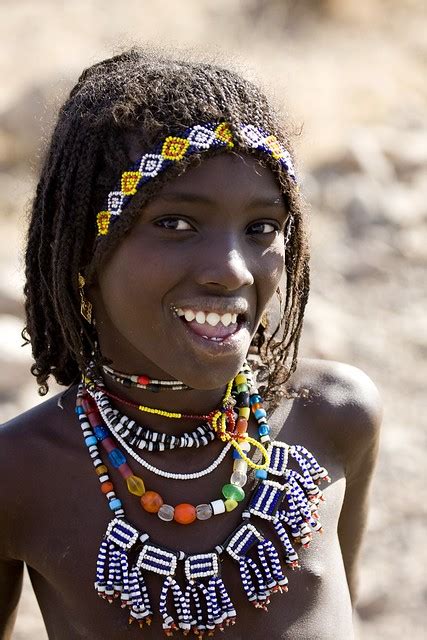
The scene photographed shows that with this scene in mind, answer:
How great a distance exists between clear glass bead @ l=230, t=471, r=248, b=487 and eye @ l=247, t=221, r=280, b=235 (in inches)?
20.8

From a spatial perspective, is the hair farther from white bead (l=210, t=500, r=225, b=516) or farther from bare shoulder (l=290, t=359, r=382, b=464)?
white bead (l=210, t=500, r=225, b=516)

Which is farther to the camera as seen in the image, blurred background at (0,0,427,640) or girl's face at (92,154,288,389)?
blurred background at (0,0,427,640)

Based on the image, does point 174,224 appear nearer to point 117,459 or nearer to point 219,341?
point 219,341

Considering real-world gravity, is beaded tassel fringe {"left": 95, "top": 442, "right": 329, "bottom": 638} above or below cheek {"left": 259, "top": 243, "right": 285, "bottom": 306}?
below

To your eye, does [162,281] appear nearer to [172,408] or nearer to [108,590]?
[172,408]

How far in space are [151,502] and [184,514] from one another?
0.07m

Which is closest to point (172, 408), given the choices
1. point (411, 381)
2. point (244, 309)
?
point (244, 309)

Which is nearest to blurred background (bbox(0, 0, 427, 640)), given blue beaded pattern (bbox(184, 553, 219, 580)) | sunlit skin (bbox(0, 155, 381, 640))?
sunlit skin (bbox(0, 155, 381, 640))

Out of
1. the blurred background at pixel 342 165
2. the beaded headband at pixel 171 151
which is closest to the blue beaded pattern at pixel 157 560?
the beaded headband at pixel 171 151

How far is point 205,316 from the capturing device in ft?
6.85

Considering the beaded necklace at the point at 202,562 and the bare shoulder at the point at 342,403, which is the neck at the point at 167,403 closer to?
the beaded necklace at the point at 202,562

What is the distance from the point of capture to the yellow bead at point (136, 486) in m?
2.24

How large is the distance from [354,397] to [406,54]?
9.21 m

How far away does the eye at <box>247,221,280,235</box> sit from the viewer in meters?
2.14
